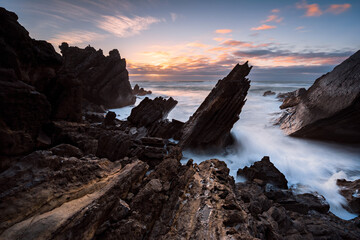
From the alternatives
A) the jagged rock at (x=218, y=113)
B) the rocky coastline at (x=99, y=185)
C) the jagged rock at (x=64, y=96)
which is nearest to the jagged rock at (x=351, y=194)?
the rocky coastline at (x=99, y=185)

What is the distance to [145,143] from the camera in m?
9.15

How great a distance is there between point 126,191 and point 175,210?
1.32 m

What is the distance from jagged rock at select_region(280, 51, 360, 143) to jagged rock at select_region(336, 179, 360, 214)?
6120 mm

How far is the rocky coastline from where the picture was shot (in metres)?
2.99

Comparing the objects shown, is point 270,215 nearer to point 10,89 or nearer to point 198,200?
point 198,200

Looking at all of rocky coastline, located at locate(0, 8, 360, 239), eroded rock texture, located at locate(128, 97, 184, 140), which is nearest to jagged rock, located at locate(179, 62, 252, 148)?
eroded rock texture, located at locate(128, 97, 184, 140)

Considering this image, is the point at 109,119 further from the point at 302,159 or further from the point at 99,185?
the point at 302,159

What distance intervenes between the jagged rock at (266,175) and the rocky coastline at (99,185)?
5 centimetres

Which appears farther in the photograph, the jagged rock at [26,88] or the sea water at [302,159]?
the sea water at [302,159]

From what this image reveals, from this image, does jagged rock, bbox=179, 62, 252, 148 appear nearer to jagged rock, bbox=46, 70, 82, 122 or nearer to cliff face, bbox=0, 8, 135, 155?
jagged rock, bbox=46, 70, 82, 122

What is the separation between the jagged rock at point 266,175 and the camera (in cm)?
884

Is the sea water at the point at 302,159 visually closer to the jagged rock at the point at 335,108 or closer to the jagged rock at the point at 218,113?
the jagged rock at the point at 335,108

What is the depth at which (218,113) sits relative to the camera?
12859 mm

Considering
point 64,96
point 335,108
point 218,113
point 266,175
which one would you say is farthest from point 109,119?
point 335,108
